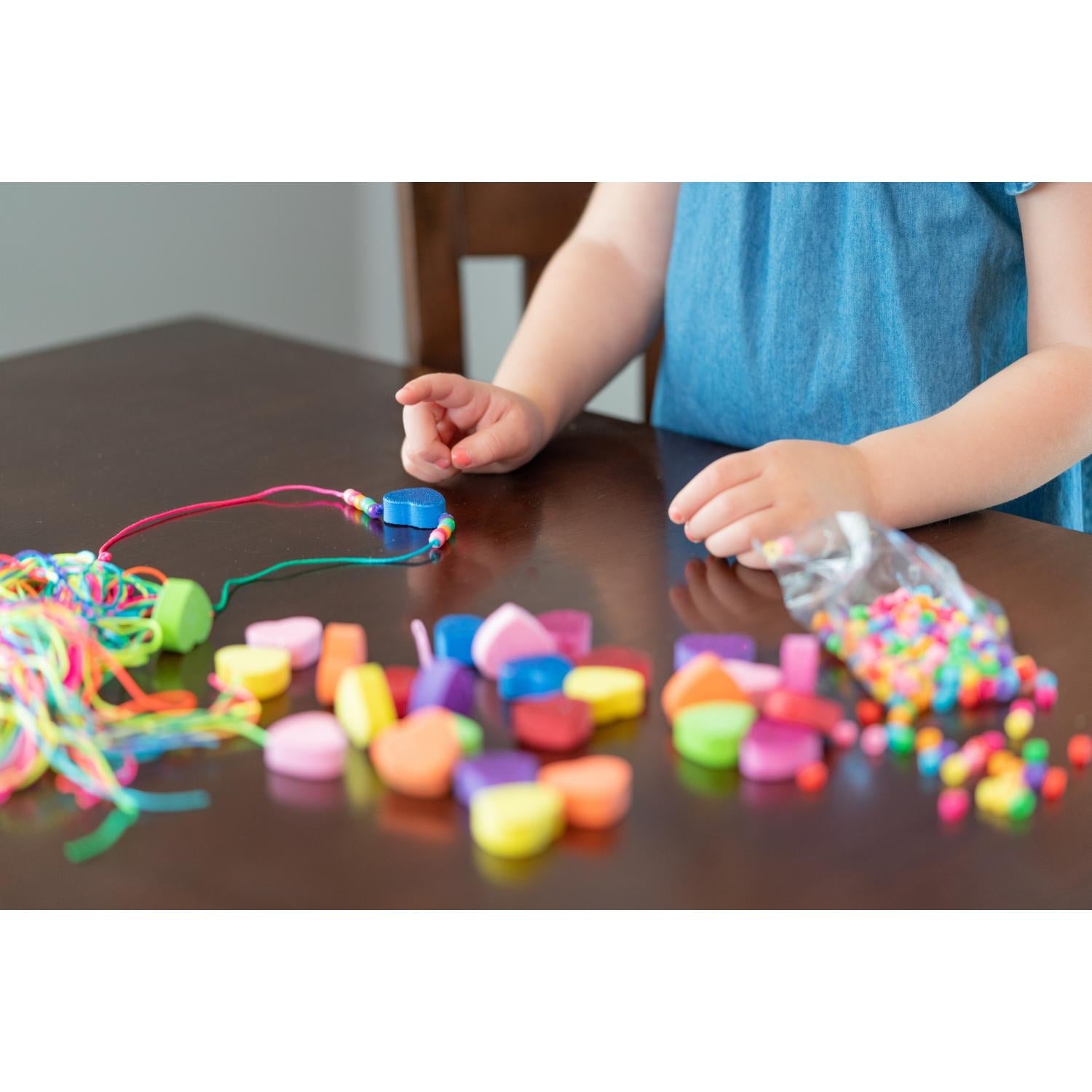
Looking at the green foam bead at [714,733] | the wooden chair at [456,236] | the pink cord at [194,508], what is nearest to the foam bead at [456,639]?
the green foam bead at [714,733]

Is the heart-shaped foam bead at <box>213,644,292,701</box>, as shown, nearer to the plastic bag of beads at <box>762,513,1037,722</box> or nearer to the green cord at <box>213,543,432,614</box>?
the green cord at <box>213,543,432,614</box>

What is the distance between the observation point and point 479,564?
0.72 metres

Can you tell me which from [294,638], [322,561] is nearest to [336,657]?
[294,638]

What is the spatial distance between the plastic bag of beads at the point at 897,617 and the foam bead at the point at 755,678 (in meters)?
0.04

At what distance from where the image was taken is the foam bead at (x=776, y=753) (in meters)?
0.51

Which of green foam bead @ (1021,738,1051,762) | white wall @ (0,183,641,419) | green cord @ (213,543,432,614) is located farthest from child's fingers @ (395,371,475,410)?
white wall @ (0,183,641,419)

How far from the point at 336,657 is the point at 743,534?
24 cm

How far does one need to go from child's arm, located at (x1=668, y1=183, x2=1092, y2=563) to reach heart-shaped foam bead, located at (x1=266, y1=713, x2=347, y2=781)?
0.89 feet

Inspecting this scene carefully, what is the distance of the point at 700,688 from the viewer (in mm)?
544

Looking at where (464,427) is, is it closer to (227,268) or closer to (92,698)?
(92,698)
